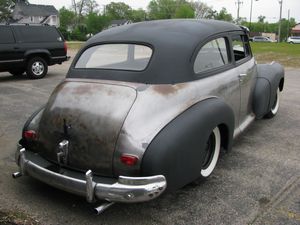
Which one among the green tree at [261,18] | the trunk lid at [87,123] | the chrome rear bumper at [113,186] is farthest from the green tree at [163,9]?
the chrome rear bumper at [113,186]

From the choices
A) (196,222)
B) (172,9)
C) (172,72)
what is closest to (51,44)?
(172,72)

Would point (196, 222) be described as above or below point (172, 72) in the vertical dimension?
below

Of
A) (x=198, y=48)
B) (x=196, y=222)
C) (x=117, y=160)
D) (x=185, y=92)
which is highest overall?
(x=198, y=48)

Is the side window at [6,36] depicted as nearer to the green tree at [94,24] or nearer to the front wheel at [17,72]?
the front wheel at [17,72]

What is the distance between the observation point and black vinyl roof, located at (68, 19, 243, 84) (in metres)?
3.80

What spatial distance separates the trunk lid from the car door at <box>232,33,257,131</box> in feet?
6.52

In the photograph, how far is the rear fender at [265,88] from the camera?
17.9 ft

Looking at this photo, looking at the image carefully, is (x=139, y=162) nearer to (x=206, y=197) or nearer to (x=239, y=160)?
(x=206, y=197)

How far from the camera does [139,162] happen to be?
320cm

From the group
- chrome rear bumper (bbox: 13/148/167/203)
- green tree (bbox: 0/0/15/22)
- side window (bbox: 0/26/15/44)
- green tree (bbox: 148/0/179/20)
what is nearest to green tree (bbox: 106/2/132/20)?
green tree (bbox: 148/0/179/20)

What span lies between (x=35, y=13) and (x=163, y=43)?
71390 mm

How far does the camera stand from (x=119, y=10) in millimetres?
99312

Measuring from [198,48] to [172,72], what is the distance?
52cm

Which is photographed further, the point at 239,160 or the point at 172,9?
the point at 172,9
